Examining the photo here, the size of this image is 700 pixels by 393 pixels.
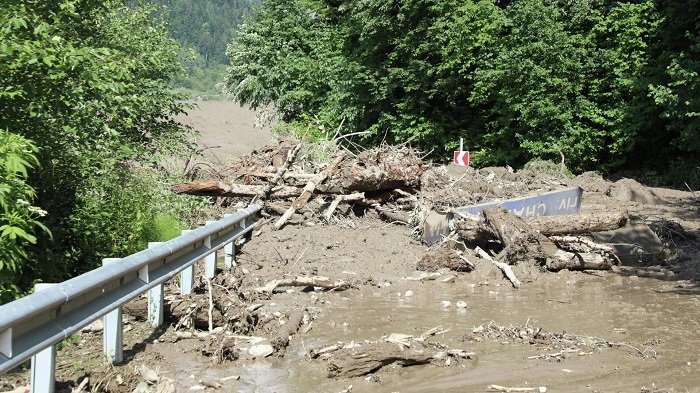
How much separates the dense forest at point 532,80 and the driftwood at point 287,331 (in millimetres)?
13026

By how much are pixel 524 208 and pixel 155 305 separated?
758 cm

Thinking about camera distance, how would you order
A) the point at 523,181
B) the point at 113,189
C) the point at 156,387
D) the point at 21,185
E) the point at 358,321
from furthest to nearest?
the point at 523,181 → the point at 113,189 → the point at 358,321 → the point at 21,185 → the point at 156,387

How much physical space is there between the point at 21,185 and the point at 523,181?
1287cm

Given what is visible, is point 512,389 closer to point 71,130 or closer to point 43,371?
point 43,371

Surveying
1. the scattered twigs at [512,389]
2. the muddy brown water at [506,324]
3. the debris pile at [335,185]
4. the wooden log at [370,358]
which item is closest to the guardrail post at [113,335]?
the muddy brown water at [506,324]

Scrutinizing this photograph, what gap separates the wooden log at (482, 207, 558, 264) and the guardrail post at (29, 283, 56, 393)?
7.41m

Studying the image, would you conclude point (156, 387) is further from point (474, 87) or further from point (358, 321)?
point (474, 87)

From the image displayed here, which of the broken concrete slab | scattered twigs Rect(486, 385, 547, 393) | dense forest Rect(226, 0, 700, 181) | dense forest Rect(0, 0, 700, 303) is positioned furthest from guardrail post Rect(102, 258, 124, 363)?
dense forest Rect(226, 0, 700, 181)

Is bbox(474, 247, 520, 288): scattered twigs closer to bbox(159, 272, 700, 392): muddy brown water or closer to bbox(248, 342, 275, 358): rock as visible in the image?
bbox(159, 272, 700, 392): muddy brown water

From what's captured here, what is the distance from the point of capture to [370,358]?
18.8ft

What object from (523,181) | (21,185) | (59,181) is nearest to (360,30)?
(523,181)

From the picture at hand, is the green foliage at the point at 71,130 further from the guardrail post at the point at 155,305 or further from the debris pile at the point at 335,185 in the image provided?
the debris pile at the point at 335,185

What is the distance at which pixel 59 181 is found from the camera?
893cm

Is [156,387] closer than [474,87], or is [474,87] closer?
[156,387]
